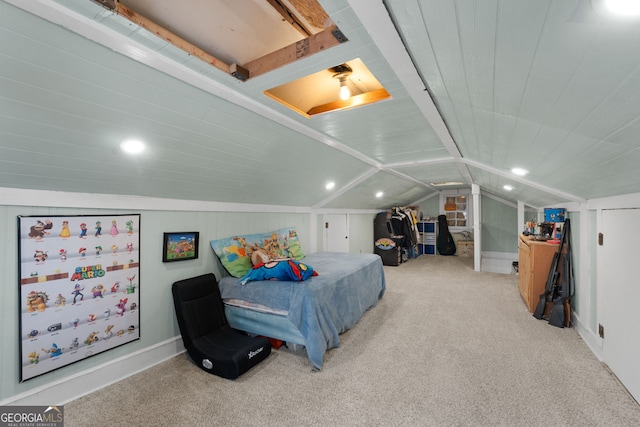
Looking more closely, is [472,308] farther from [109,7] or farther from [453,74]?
[109,7]

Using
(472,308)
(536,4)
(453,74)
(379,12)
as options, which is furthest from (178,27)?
(472,308)

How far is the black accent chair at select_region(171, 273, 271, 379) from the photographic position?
2371mm

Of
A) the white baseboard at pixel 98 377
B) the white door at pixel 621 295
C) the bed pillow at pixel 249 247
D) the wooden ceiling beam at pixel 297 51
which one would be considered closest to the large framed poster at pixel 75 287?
the white baseboard at pixel 98 377

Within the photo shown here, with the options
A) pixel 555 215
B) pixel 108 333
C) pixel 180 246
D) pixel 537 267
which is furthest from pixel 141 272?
pixel 555 215

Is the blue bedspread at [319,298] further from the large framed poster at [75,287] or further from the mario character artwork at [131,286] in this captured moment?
the large framed poster at [75,287]

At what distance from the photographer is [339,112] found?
221 cm

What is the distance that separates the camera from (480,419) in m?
1.86

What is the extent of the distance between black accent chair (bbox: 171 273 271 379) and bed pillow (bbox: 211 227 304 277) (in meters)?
0.25

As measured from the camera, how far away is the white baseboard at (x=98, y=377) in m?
1.96

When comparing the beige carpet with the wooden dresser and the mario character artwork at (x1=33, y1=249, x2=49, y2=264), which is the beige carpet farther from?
the mario character artwork at (x1=33, y1=249, x2=49, y2=264)

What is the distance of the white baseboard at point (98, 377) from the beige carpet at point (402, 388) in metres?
0.08

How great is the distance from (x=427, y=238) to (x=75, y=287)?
8.42m

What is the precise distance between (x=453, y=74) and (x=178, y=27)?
135 centimetres

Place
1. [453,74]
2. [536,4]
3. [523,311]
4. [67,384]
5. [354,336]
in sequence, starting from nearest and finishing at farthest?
[536,4]
[453,74]
[67,384]
[354,336]
[523,311]
